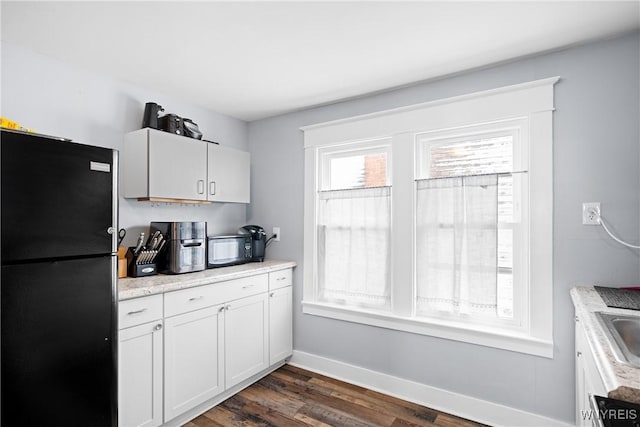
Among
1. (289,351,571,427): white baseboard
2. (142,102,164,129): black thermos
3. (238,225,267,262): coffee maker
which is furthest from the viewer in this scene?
(238,225,267,262): coffee maker

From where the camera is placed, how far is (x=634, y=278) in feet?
5.95

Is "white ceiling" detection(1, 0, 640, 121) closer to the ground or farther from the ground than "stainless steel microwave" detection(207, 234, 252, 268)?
farther from the ground

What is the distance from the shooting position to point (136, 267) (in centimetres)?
226

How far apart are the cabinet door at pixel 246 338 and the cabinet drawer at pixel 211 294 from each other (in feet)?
0.22

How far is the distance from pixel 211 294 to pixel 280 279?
772 mm

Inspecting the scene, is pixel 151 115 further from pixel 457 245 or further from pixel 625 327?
pixel 625 327

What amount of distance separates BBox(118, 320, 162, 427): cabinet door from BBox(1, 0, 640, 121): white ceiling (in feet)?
5.62

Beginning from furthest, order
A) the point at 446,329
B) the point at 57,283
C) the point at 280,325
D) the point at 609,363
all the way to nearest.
Result: the point at 280,325 < the point at 446,329 < the point at 57,283 < the point at 609,363

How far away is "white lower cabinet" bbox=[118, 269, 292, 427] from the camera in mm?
1895

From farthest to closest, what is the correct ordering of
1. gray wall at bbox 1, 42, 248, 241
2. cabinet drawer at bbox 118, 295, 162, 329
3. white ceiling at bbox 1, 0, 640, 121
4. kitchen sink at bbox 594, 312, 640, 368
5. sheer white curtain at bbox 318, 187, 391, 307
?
sheer white curtain at bbox 318, 187, 391, 307 → gray wall at bbox 1, 42, 248, 241 → cabinet drawer at bbox 118, 295, 162, 329 → white ceiling at bbox 1, 0, 640, 121 → kitchen sink at bbox 594, 312, 640, 368

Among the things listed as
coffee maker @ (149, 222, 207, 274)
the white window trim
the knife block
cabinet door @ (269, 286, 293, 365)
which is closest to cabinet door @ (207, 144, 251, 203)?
coffee maker @ (149, 222, 207, 274)

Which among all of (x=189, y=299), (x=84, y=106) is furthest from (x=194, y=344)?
(x=84, y=106)

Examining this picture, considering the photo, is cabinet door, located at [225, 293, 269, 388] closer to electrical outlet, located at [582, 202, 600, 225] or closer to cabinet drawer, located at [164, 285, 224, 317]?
cabinet drawer, located at [164, 285, 224, 317]

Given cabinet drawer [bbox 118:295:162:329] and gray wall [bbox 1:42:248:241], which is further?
Answer: gray wall [bbox 1:42:248:241]
